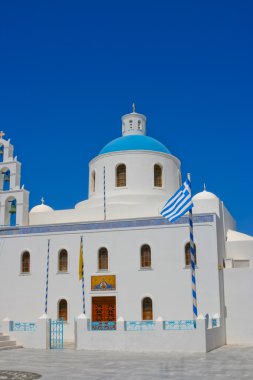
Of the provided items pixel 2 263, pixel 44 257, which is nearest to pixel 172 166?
pixel 44 257

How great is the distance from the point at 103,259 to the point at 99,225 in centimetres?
164

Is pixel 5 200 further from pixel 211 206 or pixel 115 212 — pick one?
pixel 211 206

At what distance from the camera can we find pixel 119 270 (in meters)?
22.8

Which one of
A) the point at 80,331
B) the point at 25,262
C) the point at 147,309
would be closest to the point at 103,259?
the point at 147,309

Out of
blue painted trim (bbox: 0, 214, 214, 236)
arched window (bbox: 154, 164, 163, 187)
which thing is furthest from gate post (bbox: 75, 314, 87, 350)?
arched window (bbox: 154, 164, 163, 187)

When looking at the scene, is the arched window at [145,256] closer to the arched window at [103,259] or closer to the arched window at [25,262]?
the arched window at [103,259]

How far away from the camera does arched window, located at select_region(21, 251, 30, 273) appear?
79.7 feet

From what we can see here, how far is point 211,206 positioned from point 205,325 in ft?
27.6

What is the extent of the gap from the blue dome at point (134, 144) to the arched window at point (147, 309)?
902 centimetres

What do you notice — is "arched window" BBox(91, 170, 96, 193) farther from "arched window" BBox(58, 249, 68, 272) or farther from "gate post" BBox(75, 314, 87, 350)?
"gate post" BBox(75, 314, 87, 350)

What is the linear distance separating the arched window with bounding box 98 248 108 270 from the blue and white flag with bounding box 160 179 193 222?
5868 millimetres

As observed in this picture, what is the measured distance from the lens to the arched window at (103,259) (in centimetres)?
2330

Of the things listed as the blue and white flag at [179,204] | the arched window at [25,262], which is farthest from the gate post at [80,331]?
the arched window at [25,262]

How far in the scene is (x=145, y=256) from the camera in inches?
899
